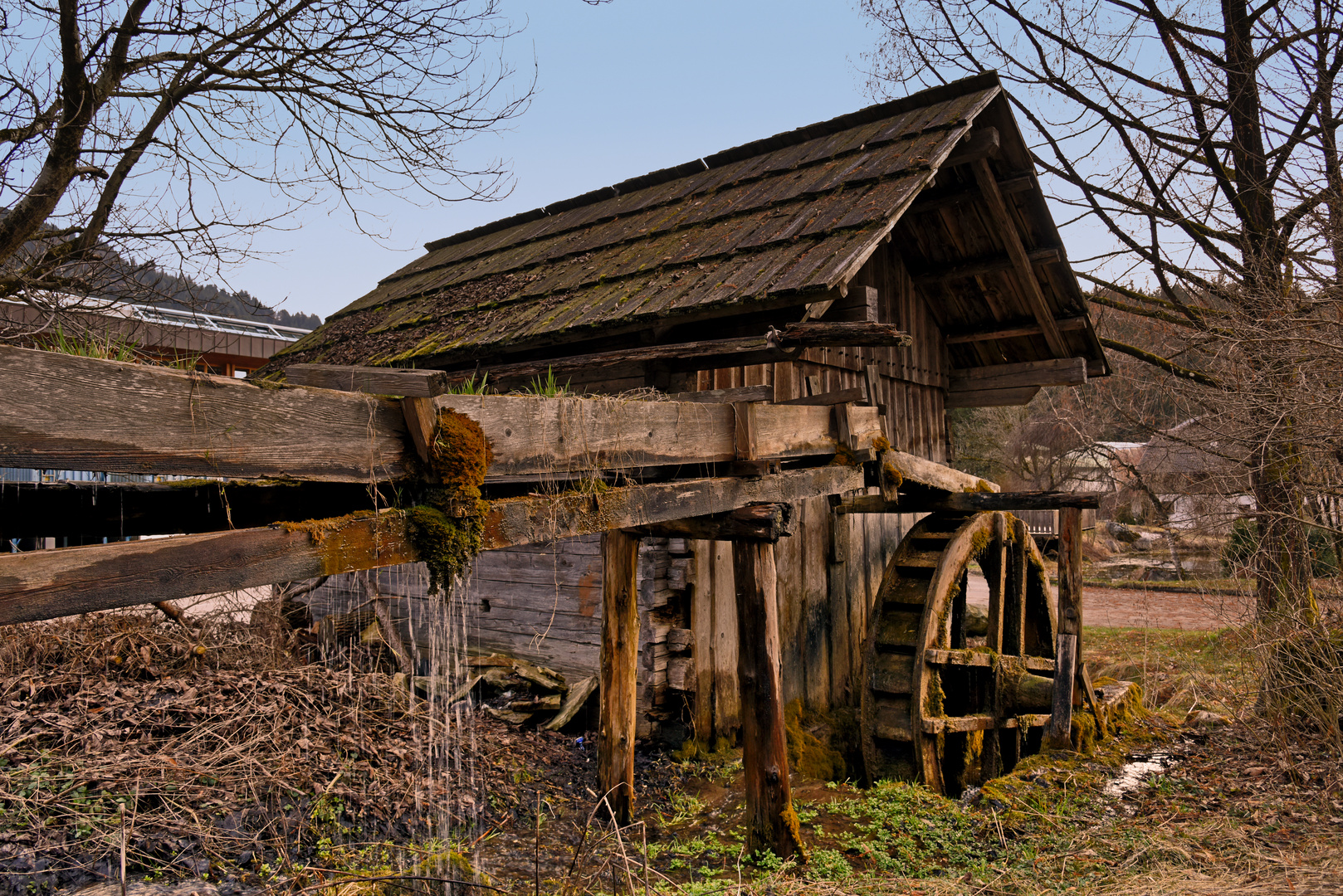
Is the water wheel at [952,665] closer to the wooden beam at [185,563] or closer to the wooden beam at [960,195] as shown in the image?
the wooden beam at [960,195]

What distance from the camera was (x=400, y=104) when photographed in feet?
22.2

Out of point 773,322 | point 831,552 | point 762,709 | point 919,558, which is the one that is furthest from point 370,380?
point 831,552

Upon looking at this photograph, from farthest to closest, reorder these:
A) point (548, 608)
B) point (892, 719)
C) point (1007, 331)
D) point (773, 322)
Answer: point (1007, 331)
point (548, 608)
point (892, 719)
point (773, 322)

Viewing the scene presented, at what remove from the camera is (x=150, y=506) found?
3.10 meters

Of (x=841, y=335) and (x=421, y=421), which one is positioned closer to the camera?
(x=421, y=421)

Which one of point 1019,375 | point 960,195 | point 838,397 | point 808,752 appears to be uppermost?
point 960,195

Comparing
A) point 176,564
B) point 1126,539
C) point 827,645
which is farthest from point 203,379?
point 1126,539

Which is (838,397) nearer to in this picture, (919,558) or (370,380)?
(919,558)

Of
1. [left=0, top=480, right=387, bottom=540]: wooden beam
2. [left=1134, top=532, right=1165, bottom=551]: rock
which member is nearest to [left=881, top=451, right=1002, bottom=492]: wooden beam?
[left=0, top=480, right=387, bottom=540]: wooden beam

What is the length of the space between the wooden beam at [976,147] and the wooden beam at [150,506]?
5.33 m

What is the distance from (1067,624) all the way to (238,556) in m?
6.07

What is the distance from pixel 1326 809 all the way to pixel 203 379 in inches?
230

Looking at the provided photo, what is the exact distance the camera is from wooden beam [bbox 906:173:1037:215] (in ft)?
22.1

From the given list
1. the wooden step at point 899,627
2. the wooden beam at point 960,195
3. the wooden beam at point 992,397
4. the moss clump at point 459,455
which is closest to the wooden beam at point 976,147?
the wooden beam at point 960,195
